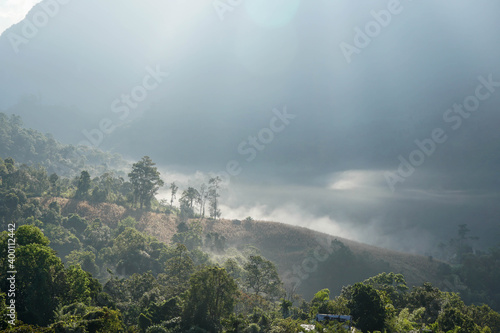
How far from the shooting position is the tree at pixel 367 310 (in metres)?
30.4

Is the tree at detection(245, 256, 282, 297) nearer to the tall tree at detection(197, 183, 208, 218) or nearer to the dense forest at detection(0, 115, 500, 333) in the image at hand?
the dense forest at detection(0, 115, 500, 333)

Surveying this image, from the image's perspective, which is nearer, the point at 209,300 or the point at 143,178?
the point at 209,300

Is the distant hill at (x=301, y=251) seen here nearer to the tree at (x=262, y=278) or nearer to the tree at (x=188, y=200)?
the tree at (x=188, y=200)

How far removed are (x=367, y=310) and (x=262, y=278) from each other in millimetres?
26100

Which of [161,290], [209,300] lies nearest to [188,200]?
[161,290]

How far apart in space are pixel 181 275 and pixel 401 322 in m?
29.7

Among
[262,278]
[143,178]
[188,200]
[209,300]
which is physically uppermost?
[143,178]

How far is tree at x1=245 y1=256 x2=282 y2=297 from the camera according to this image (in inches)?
2117

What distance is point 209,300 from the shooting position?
3481cm

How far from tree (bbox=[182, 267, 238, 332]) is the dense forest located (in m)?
0.11

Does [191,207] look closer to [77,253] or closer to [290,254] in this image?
[290,254]

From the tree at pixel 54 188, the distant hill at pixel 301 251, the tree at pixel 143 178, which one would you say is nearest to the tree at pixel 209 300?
the distant hill at pixel 301 251

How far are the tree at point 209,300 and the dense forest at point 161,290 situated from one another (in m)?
0.11

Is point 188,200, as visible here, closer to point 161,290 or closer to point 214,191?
point 214,191
